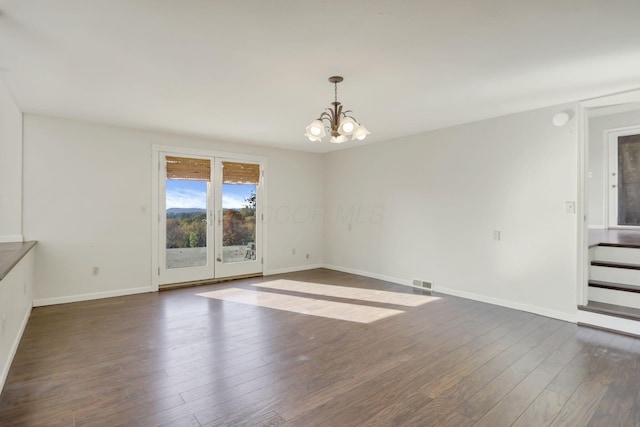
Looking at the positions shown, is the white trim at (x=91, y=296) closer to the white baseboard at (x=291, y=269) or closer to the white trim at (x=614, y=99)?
the white baseboard at (x=291, y=269)

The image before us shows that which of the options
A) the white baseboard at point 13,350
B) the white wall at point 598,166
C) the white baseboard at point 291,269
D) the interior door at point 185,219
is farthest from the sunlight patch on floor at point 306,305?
the white wall at point 598,166

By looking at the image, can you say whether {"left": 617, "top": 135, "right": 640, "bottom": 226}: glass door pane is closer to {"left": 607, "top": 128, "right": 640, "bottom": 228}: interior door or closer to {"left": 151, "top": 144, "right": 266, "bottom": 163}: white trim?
{"left": 607, "top": 128, "right": 640, "bottom": 228}: interior door

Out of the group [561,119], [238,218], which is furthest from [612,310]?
[238,218]

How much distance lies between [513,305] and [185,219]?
Result: 5.02 m

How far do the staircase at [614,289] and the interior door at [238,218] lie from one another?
4.95 m

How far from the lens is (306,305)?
170 inches

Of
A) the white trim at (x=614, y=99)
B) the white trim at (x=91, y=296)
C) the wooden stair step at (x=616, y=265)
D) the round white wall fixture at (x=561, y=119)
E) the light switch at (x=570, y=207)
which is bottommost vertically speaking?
the white trim at (x=91, y=296)

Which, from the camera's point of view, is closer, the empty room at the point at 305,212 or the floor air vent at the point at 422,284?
the empty room at the point at 305,212

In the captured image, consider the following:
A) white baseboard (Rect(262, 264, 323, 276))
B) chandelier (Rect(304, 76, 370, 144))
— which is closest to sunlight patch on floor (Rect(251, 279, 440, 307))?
white baseboard (Rect(262, 264, 323, 276))

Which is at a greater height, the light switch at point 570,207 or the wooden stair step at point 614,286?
the light switch at point 570,207

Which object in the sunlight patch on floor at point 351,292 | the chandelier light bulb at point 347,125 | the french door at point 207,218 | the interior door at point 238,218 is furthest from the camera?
the interior door at point 238,218

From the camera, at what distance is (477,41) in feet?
7.61

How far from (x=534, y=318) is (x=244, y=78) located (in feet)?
13.7

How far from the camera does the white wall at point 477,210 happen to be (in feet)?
12.5
